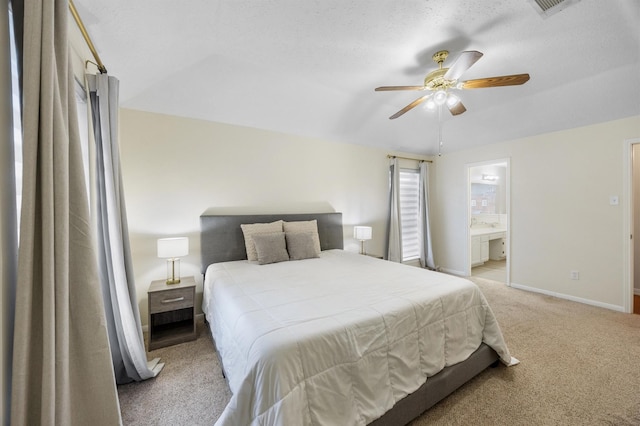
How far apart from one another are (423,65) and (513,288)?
376 cm

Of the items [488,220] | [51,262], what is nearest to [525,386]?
[51,262]

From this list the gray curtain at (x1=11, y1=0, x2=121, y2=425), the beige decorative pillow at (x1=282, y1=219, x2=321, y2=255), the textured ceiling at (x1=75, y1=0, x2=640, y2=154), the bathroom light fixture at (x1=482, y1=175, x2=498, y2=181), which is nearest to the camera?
the gray curtain at (x1=11, y1=0, x2=121, y2=425)

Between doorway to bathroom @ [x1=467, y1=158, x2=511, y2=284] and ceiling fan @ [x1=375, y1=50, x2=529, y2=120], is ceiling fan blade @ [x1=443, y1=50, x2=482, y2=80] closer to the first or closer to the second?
ceiling fan @ [x1=375, y1=50, x2=529, y2=120]

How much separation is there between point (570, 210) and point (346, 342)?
4.11 m

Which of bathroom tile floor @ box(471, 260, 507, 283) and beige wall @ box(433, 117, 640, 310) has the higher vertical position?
beige wall @ box(433, 117, 640, 310)

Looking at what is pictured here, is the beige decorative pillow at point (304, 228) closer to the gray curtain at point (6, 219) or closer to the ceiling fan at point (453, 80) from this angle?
the ceiling fan at point (453, 80)

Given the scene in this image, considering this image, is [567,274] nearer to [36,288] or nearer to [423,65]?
[423,65]

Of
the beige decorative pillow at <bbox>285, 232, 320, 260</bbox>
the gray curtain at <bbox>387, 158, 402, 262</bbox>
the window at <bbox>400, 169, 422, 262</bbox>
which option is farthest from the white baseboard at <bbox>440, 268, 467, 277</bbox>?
the beige decorative pillow at <bbox>285, 232, 320, 260</bbox>

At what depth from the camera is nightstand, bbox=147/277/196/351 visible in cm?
236

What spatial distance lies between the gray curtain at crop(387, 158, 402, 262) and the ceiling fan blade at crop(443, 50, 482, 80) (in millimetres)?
2718

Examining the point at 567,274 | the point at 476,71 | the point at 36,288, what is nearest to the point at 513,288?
the point at 567,274

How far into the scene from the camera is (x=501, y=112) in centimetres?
346

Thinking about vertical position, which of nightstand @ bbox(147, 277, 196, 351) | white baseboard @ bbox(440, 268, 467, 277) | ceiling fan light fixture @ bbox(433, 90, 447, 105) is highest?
ceiling fan light fixture @ bbox(433, 90, 447, 105)

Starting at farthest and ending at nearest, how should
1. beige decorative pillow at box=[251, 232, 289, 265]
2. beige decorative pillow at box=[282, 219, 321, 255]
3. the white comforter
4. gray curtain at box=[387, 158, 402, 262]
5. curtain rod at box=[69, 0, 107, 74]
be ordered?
gray curtain at box=[387, 158, 402, 262] < beige decorative pillow at box=[282, 219, 321, 255] < beige decorative pillow at box=[251, 232, 289, 265] < curtain rod at box=[69, 0, 107, 74] < the white comforter
